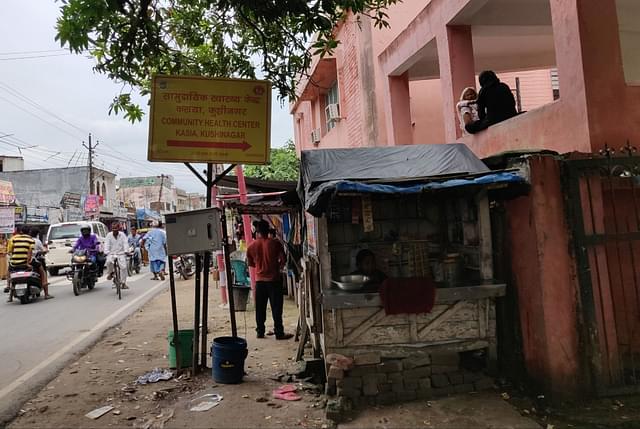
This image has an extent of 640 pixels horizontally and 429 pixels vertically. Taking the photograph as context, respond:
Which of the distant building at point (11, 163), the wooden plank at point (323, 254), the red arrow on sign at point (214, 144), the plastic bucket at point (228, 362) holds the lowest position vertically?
the plastic bucket at point (228, 362)

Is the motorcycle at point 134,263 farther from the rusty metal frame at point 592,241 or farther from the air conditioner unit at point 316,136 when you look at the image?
the rusty metal frame at point 592,241

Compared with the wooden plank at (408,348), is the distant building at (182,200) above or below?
above

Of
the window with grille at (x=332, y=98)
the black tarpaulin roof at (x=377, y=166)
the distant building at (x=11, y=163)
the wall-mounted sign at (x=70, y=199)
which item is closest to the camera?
the black tarpaulin roof at (x=377, y=166)

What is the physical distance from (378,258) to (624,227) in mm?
2596

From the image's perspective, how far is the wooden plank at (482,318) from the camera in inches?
182

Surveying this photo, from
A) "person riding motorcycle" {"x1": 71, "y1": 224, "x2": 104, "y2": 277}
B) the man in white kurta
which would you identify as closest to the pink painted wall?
the man in white kurta

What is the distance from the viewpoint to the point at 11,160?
4022 cm

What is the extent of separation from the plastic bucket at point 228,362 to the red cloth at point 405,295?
1.75 metres

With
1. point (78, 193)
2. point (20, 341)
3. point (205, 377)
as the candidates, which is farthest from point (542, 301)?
point (78, 193)

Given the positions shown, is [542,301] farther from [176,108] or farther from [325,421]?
[176,108]

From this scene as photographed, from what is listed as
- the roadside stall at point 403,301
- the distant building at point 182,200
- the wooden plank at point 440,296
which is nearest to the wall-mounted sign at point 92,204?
the roadside stall at point 403,301

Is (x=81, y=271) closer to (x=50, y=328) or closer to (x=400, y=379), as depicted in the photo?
(x=50, y=328)

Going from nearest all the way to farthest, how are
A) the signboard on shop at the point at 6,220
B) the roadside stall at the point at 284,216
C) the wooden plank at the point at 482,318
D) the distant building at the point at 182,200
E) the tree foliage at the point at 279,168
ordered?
the wooden plank at the point at 482,318
the roadside stall at the point at 284,216
the signboard on shop at the point at 6,220
the tree foliage at the point at 279,168
the distant building at the point at 182,200

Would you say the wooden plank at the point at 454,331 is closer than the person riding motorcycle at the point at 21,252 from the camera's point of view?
Yes
